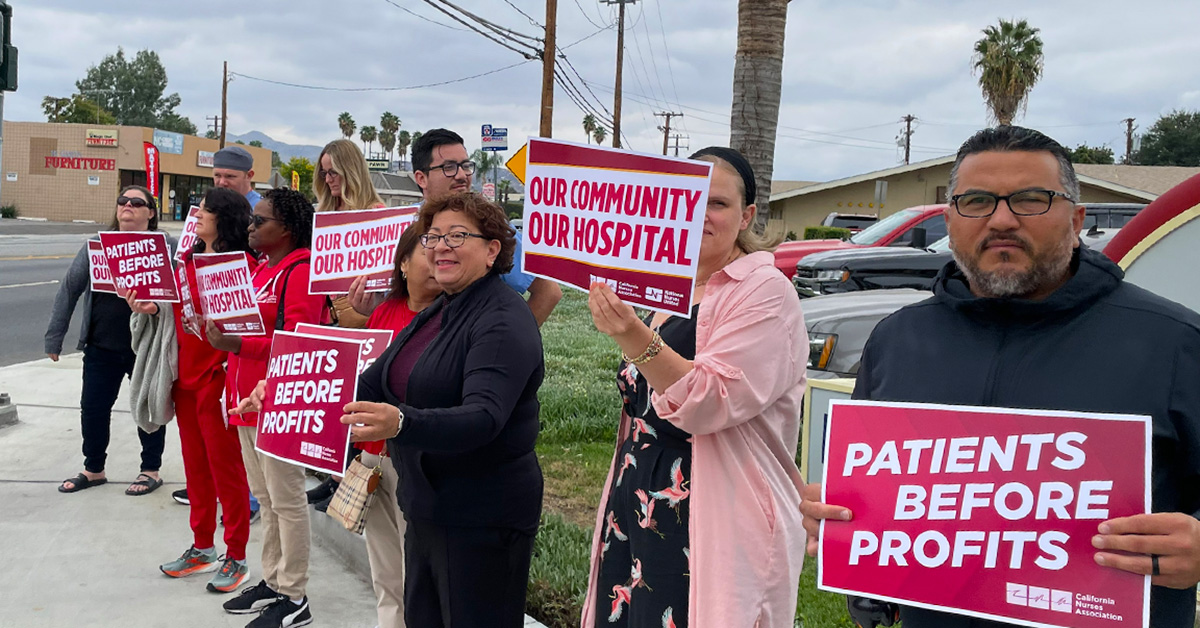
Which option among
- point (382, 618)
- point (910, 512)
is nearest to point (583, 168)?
point (910, 512)

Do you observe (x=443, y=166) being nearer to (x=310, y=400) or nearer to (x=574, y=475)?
(x=310, y=400)

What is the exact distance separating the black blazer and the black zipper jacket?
128 centimetres

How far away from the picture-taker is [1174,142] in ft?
189

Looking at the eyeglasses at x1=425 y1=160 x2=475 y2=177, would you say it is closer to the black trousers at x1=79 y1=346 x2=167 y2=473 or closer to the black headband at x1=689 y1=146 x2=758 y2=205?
the black headband at x1=689 y1=146 x2=758 y2=205

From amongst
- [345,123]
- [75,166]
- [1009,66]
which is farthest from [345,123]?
[1009,66]

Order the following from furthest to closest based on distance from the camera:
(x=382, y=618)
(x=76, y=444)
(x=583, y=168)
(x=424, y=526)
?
1. (x=76, y=444)
2. (x=382, y=618)
3. (x=424, y=526)
4. (x=583, y=168)

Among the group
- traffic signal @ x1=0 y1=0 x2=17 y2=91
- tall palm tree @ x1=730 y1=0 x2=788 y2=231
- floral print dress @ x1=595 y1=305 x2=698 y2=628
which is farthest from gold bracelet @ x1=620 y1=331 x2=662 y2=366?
traffic signal @ x1=0 y1=0 x2=17 y2=91

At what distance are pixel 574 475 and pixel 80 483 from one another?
3.30m

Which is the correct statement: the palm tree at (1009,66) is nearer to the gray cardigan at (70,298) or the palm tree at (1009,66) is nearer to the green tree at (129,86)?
the gray cardigan at (70,298)

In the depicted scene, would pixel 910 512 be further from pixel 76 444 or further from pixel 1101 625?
pixel 76 444

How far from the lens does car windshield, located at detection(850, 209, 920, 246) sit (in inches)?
516

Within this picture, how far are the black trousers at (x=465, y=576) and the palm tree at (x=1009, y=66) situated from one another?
36126 millimetres

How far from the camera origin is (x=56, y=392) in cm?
871

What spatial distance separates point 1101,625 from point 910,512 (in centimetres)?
37
